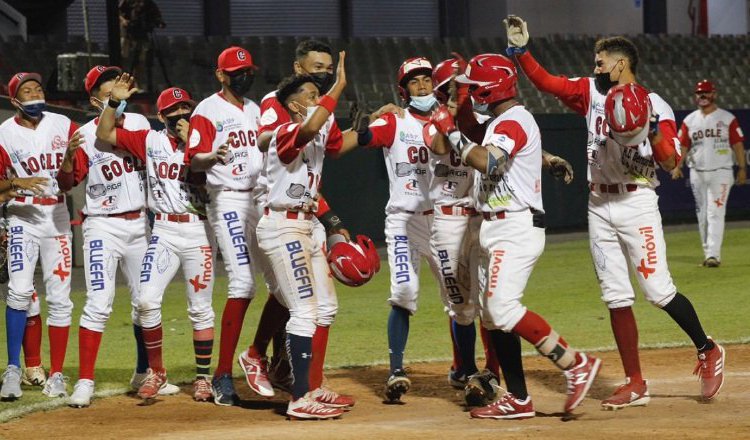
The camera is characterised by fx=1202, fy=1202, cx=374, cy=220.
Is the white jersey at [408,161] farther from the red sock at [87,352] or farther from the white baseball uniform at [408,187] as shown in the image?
the red sock at [87,352]

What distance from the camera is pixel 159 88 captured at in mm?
23328

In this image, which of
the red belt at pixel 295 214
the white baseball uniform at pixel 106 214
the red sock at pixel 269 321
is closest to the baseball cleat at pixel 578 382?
the red belt at pixel 295 214

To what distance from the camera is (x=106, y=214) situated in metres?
8.16

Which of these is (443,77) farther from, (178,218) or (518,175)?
(178,218)

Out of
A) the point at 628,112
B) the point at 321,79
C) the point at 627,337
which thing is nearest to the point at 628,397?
the point at 627,337

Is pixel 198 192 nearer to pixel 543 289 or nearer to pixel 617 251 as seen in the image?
pixel 617 251

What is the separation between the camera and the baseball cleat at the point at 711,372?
744cm

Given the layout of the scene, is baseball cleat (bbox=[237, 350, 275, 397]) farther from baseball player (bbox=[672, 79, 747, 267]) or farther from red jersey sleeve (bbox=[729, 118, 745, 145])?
red jersey sleeve (bbox=[729, 118, 745, 145])

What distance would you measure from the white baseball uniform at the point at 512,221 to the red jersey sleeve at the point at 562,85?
0.80m

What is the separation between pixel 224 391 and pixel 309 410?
972 mm

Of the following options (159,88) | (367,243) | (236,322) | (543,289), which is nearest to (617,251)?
(367,243)

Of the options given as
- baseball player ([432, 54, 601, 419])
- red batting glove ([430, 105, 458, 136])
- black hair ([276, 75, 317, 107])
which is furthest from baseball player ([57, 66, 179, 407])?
baseball player ([432, 54, 601, 419])

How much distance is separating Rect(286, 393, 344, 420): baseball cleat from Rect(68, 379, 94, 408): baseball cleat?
151 centimetres

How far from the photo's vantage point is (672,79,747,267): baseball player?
1564cm
